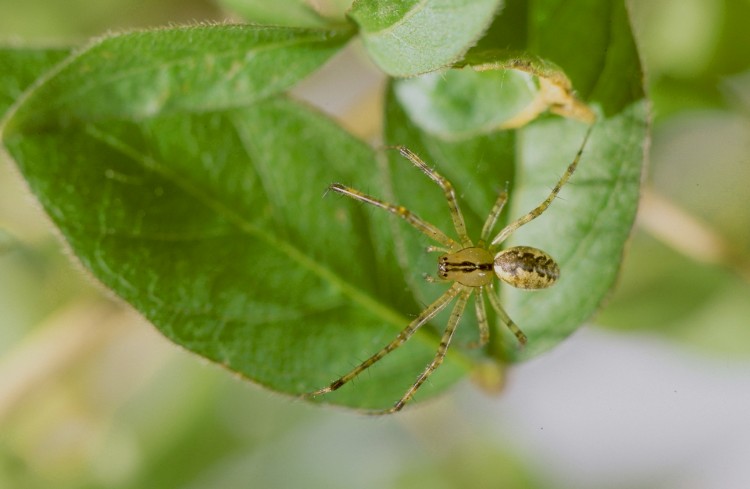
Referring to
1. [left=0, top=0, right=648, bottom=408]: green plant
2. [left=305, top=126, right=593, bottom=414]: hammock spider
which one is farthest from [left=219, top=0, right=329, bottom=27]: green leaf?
[left=305, top=126, right=593, bottom=414]: hammock spider

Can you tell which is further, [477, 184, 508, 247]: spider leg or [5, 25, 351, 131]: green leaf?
[477, 184, 508, 247]: spider leg

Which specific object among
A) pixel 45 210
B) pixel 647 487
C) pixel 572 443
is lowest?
pixel 647 487

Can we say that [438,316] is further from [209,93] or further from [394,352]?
[209,93]

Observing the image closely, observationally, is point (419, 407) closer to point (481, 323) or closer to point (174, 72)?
point (481, 323)

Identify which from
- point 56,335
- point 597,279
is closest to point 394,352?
point 597,279

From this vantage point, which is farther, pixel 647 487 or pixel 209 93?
pixel 647 487

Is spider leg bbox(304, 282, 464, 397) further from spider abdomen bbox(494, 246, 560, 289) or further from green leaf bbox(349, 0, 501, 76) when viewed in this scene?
green leaf bbox(349, 0, 501, 76)
